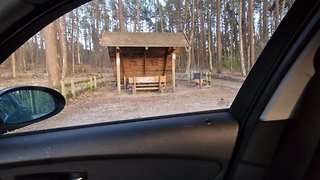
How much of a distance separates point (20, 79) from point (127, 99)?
2.62 ft

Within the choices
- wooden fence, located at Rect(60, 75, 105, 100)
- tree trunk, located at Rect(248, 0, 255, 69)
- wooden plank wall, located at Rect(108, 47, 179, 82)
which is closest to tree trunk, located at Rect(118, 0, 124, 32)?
wooden plank wall, located at Rect(108, 47, 179, 82)

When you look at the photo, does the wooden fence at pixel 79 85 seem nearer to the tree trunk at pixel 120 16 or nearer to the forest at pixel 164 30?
the forest at pixel 164 30

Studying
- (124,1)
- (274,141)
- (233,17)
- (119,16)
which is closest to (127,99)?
(119,16)

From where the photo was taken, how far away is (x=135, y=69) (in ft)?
9.43

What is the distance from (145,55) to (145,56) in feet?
0.19

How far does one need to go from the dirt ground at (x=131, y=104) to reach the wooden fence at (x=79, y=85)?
0.04 meters

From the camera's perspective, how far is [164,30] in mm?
2436

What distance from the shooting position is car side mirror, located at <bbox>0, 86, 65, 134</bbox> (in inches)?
53.4

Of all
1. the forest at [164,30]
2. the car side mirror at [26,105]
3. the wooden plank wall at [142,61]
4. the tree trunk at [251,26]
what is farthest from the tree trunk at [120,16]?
the tree trunk at [251,26]

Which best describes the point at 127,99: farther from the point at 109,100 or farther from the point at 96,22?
the point at 96,22

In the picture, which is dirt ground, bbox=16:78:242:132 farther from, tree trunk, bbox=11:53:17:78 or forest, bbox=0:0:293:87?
tree trunk, bbox=11:53:17:78

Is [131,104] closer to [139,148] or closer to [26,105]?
[139,148]

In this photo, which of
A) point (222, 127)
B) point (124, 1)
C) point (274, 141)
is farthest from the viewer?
point (124, 1)

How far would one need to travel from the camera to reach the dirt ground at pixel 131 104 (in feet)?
6.01
